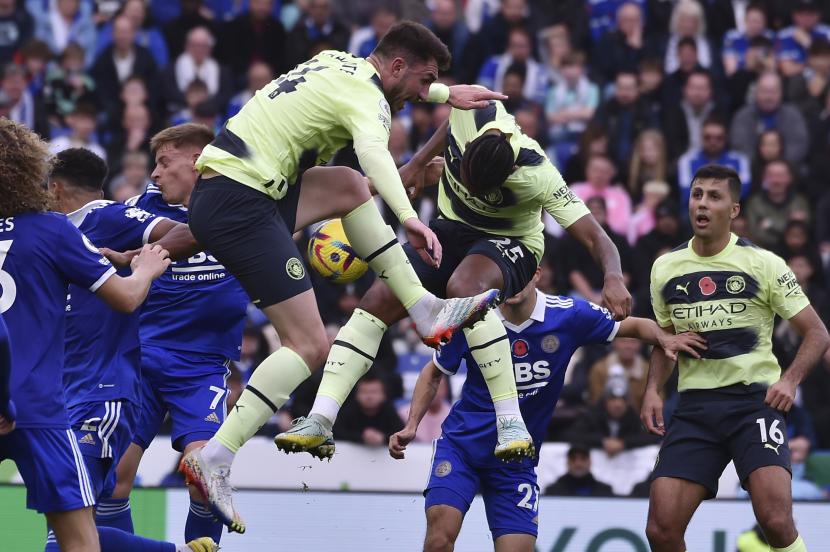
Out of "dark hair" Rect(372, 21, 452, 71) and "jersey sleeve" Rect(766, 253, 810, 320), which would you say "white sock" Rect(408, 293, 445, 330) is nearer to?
"dark hair" Rect(372, 21, 452, 71)

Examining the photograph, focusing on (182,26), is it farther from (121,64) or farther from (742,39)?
(742,39)

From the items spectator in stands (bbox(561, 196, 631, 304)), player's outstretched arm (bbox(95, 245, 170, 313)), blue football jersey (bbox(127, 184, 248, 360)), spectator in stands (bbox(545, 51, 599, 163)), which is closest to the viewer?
player's outstretched arm (bbox(95, 245, 170, 313))

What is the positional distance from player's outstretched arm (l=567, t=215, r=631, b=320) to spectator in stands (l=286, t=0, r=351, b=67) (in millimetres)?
7487

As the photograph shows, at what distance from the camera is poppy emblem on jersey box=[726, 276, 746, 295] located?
27.0 feet

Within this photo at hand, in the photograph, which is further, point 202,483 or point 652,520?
point 652,520

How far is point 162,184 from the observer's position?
27.6 feet

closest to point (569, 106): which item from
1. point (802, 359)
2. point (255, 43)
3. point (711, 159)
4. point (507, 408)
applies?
point (711, 159)

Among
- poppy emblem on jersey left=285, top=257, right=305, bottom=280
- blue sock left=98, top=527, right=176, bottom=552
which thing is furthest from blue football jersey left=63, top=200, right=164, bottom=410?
poppy emblem on jersey left=285, top=257, right=305, bottom=280

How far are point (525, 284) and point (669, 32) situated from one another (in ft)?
26.4

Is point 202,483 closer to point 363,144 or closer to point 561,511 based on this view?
point 363,144

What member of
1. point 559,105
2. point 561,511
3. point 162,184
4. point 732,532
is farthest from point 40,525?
point 559,105

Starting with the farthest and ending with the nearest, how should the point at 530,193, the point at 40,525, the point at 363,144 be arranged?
the point at 40,525 → the point at 530,193 → the point at 363,144

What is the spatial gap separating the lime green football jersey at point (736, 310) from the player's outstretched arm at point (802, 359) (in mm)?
75

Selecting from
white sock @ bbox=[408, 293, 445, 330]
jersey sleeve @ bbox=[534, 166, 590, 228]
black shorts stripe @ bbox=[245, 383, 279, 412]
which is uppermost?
jersey sleeve @ bbox=[534, 166, 590, 228]
